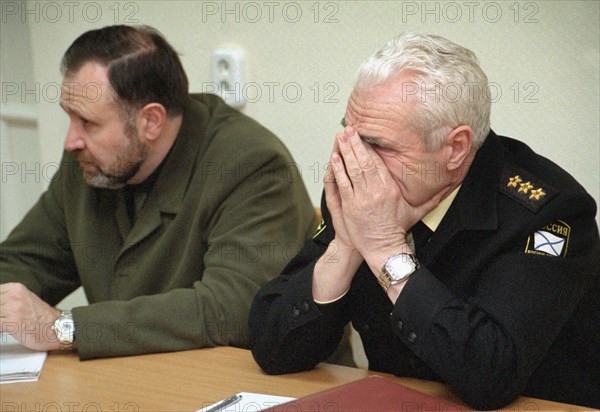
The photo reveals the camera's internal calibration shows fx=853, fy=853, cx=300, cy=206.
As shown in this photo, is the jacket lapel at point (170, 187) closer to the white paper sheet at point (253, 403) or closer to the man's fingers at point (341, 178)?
the man's fingers at point (341, 178)

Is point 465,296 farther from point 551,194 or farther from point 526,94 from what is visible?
point 526,94

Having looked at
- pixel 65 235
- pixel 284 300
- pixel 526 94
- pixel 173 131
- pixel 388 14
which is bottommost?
pixel 65 235

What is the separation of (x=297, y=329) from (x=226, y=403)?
0.27m

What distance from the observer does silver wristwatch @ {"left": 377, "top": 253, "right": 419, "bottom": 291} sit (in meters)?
1.47

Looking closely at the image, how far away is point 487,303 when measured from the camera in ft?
4.77

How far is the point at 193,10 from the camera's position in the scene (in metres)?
2.82

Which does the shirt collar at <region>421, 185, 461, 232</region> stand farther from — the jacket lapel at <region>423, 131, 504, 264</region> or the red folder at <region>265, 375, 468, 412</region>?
the red folder at <region>265, 375, 468, 412</region>

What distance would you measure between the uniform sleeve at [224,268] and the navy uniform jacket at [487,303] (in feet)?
0.66

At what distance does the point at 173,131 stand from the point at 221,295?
0.54 meters

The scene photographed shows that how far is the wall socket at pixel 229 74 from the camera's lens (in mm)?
2723

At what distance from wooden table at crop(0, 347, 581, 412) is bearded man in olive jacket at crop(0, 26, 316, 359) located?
0.17 m

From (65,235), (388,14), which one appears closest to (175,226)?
(65,235)

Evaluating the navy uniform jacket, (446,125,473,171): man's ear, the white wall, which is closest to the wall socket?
the white wall

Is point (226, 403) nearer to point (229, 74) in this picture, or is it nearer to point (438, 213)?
point (438, 213)
